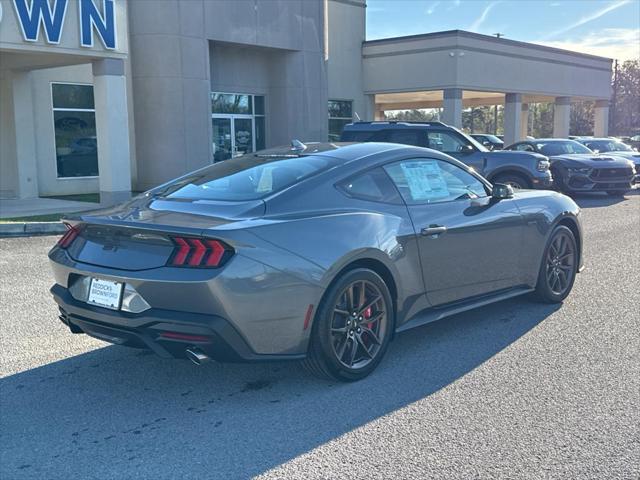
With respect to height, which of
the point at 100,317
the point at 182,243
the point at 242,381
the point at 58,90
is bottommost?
the point at 242,381

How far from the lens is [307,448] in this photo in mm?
3617

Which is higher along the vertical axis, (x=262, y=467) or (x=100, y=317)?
(x=100, y=317)

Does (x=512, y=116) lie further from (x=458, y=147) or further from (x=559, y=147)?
(x=458, y=147)

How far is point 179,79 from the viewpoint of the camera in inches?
754

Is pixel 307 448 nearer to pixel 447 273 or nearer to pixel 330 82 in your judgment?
pixel 447 273

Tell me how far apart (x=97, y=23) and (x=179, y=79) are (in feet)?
15.7

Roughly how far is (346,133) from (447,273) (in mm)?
9528

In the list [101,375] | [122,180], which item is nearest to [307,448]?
[101,375]

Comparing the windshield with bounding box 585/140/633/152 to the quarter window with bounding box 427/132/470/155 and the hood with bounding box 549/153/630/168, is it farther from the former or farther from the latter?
the quarter window with bounding box 427/132/470/155

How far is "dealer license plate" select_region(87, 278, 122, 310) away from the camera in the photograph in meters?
4.04

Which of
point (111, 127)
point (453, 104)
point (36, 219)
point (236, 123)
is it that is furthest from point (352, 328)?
point (453, 104)

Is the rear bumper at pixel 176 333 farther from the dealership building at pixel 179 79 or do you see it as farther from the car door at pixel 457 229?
the dealership building at pixel 179 79

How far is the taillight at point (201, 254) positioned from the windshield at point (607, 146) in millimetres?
19725

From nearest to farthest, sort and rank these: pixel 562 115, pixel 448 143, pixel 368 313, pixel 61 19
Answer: pixel 368 313 < pixel 61 19 < pixel 448 143 < pixel 562 115
